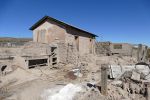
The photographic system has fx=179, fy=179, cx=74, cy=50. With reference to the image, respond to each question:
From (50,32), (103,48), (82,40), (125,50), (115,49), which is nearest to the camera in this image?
(50,32)

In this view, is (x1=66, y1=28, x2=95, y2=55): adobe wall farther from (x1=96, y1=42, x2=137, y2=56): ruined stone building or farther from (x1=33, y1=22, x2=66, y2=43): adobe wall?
(x1=96, y1=42, x2=137, y2=56): ruined stone building

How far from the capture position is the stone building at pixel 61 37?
16.2 m

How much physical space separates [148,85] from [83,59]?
33.6 ft

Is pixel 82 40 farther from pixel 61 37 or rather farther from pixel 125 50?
pixel 125 50

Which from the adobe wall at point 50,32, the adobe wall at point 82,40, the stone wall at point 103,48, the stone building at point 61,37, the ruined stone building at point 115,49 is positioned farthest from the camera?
the stone wall at point 103,48

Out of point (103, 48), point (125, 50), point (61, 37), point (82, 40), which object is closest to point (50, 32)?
point (61, 37)

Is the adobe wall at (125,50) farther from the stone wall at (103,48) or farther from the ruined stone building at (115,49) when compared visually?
the stone wall at (103,48)

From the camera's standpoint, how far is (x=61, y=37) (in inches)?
691

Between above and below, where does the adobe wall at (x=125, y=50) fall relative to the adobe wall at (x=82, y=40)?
below

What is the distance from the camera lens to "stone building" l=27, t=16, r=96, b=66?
1616cm

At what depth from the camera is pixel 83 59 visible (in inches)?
672

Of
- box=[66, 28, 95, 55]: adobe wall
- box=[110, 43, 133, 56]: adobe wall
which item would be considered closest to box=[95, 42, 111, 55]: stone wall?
box=[110, 43, 133, 56]: adobe wall

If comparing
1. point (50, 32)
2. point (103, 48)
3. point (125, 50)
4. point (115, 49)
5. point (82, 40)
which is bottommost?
point (125, 50)

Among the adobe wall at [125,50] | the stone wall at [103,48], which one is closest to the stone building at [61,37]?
the stone wall at [103,48]
